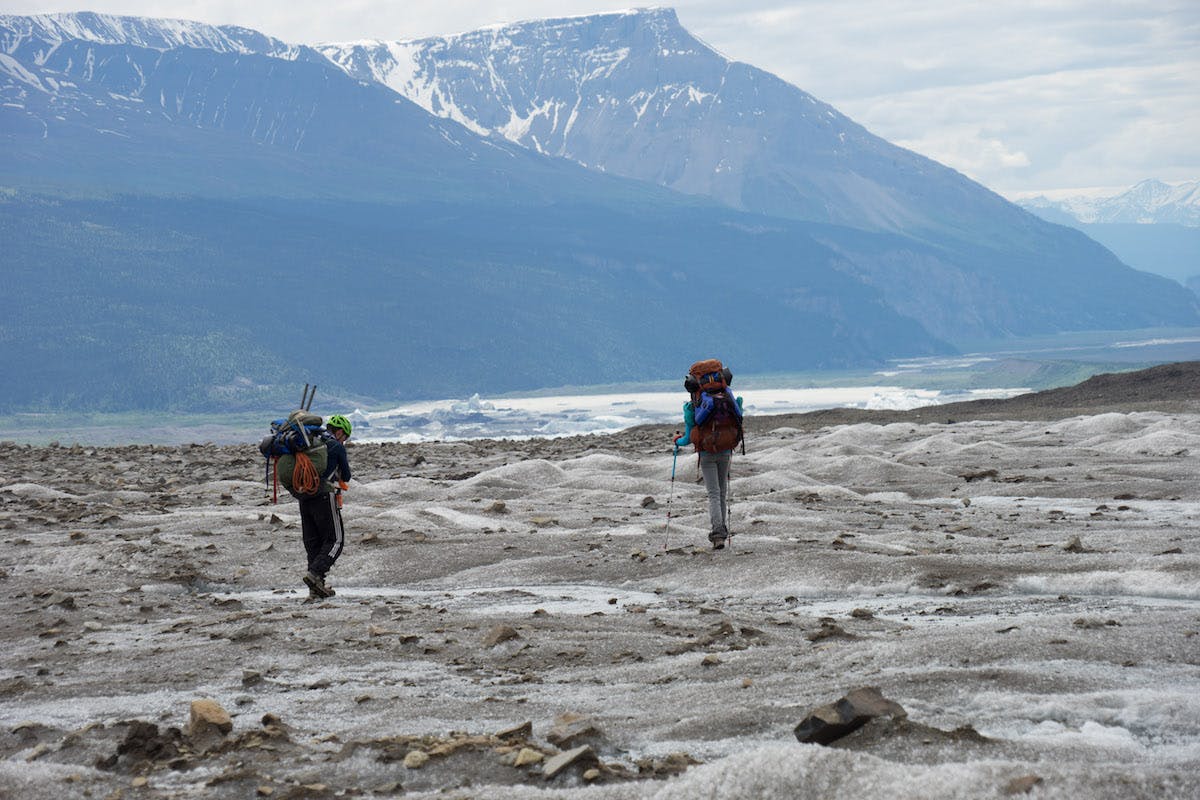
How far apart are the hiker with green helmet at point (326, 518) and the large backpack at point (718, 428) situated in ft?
13.2

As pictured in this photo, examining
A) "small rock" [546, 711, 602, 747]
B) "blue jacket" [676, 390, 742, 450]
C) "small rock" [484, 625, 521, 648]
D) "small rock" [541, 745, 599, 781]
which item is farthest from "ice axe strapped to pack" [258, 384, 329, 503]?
"small rock" [541, 745, 599, 781]

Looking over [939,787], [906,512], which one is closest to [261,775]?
[939,787]

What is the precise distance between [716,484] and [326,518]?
4.62m

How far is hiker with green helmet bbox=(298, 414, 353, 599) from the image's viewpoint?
14734 millimetres

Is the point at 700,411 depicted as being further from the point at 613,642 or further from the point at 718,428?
the point at 613,642

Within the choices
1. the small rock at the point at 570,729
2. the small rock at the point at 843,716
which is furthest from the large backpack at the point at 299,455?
the small rock at the point at 843,716

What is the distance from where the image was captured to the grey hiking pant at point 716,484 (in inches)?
651

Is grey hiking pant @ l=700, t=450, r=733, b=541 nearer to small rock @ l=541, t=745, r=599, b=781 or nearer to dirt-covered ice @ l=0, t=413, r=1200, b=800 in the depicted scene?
dirt-covered ice @ l=0, t=413, r=1200, b=800

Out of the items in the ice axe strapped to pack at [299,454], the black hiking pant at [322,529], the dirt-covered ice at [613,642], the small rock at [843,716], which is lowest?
the dirt-covered ice at [613,642]

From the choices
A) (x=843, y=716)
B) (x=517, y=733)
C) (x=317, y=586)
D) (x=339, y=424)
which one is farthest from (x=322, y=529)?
(x=843, y=716)

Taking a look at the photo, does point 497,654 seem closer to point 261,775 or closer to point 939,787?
point 261,775

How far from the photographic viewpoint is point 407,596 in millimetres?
14992

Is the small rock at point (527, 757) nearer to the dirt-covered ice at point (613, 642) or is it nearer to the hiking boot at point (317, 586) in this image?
the dirt-covered ice at point (613, 642)

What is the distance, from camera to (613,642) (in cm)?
1128
